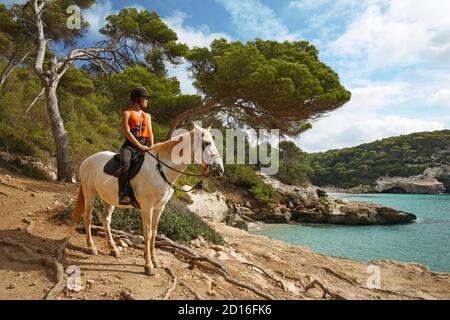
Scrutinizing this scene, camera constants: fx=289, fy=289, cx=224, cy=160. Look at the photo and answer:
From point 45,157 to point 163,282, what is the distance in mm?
12703

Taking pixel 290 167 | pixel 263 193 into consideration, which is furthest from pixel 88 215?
pixel 290 167

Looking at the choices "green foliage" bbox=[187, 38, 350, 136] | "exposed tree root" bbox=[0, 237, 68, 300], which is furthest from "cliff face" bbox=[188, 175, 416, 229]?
"exposed tree root" bbox=[0, 237, 68, 300]

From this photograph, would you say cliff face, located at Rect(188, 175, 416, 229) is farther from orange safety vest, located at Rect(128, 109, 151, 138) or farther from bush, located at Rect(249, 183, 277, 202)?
orange safety vest, located at Rect(128, 109, 151, 138)

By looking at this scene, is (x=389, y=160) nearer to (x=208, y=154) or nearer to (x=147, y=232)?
(x=208, y=154)

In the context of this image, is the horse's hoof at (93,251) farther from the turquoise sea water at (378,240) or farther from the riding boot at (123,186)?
the turquoise sea water at (378,240)

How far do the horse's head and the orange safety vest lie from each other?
1.14 m

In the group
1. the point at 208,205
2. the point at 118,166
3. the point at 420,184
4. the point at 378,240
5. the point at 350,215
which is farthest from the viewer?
the point at 420,184

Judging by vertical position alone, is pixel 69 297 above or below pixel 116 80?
below

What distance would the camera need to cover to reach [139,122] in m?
4.83

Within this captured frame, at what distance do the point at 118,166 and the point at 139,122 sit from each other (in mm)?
804

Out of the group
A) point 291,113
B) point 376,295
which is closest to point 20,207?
point 376,295

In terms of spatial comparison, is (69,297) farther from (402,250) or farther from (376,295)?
(402,250)

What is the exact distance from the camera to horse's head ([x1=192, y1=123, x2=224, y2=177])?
400 centimetres

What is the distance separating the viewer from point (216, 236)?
8422 millimetres
